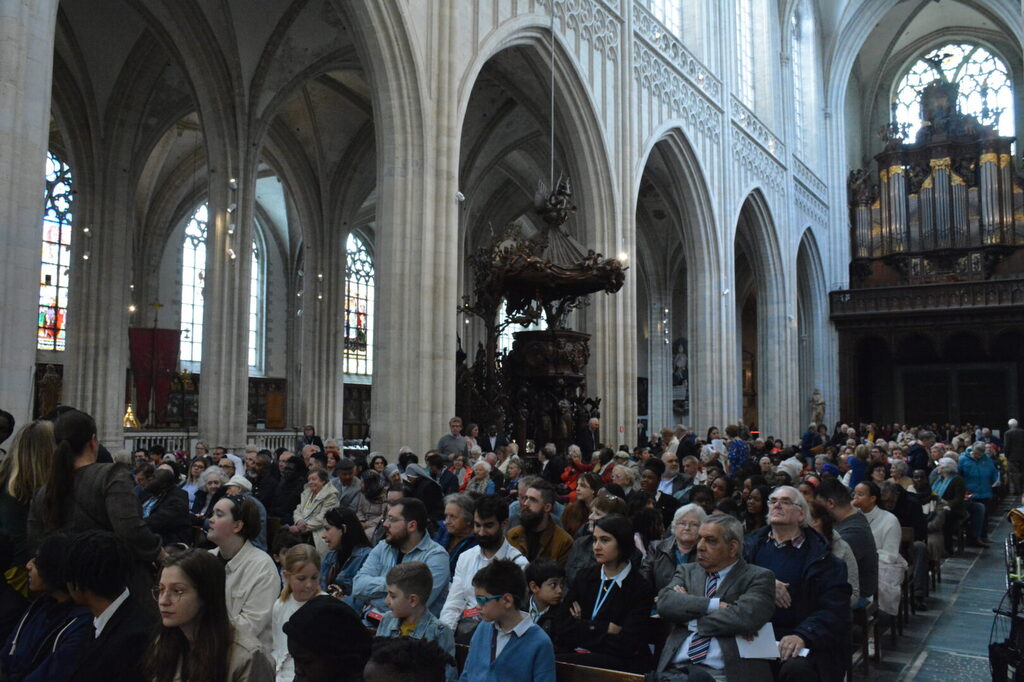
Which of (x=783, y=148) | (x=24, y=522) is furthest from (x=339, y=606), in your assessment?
(x=783, y=148)

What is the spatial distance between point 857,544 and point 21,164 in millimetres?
6821

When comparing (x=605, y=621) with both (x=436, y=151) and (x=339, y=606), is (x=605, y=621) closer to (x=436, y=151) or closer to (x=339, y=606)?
(x=339, y=606)

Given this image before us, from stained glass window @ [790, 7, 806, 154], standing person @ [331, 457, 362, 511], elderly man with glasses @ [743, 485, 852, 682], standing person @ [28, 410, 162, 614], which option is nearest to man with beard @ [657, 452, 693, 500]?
standing person @ [331, 457, 362, 511]

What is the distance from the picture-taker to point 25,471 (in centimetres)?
344

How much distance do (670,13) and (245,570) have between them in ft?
58.4

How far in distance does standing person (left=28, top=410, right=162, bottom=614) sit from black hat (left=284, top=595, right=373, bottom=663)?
3.86ft

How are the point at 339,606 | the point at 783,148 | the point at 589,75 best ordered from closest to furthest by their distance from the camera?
the point at 339,606, the point at 589,75, the point at 783,148

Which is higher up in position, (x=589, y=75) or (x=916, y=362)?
(x=589, y=75)

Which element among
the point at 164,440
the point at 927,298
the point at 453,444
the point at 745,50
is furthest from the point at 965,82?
the point at 164,440

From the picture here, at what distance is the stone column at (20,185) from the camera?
6746mm

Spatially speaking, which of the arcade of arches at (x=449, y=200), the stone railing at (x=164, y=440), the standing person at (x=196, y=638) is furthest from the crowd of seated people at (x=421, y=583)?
the stone railing at (x=164, y=440)

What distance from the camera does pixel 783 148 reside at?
23969mm

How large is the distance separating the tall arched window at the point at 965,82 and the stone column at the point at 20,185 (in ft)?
93.7

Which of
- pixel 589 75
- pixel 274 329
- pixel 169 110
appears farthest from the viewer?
pixel 274 329
